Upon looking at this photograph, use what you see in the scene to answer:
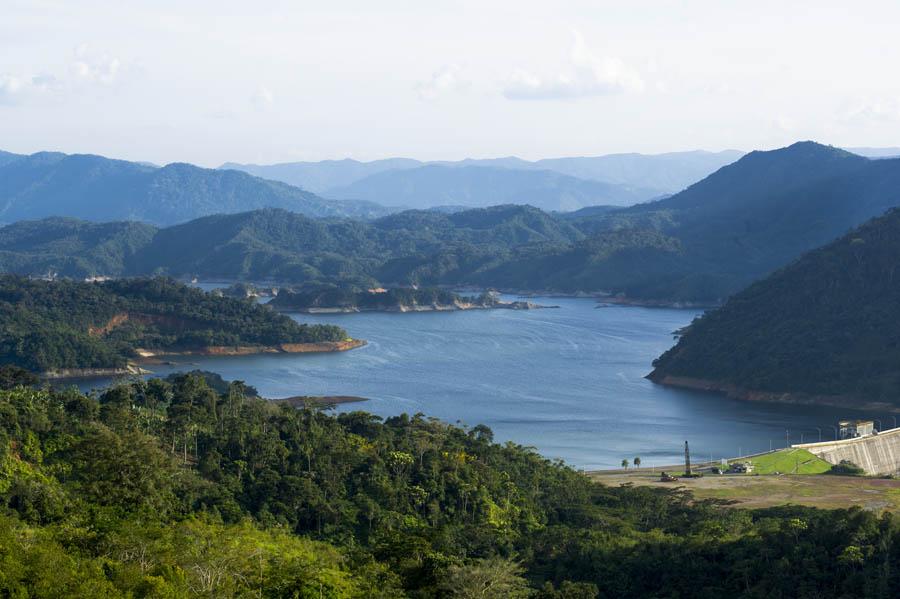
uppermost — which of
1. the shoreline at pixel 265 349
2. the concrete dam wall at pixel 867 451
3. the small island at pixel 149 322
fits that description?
the small island at pixel 149 322

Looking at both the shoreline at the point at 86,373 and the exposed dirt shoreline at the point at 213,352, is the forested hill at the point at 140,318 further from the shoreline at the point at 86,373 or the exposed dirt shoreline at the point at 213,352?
the shoreline at the point at 86,373

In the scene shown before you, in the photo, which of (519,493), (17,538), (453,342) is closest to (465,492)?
(519,493)

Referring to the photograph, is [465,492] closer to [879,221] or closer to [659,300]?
[879,221]

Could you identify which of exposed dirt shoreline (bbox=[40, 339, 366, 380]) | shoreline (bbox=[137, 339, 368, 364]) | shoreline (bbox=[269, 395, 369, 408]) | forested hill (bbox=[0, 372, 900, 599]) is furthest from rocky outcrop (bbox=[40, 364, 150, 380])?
forested hill (bbox=[0, 372, 900, 599])

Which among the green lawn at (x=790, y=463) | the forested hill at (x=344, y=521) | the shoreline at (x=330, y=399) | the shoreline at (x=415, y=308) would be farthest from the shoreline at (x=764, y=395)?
the shoreline at (x=415, y=308)

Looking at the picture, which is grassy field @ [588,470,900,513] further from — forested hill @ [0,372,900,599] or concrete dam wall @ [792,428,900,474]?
concrete dam wall @ [792,428,900,474]
